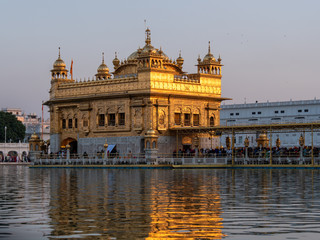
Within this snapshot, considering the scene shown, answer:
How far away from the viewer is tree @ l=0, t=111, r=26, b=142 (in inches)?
4958

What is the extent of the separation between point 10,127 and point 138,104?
239 ft

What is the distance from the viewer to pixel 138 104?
60500mm

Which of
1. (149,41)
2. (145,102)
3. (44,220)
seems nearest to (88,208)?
(44,220)

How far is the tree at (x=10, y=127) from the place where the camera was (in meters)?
126

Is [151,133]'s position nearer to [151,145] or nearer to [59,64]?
[151,145]

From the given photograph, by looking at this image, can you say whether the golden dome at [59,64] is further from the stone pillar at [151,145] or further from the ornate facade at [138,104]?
the stone pillar at [151,145]

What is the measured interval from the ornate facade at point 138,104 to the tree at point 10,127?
5870 centimetres

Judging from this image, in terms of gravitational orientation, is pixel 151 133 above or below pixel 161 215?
above

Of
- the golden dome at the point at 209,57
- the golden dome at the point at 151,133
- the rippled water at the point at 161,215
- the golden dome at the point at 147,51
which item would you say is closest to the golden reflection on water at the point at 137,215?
the rippled water at the point at 161,215

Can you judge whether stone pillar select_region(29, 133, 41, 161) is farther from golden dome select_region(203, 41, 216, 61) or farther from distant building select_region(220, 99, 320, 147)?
distant building select_region(220, 99, 320, 147)

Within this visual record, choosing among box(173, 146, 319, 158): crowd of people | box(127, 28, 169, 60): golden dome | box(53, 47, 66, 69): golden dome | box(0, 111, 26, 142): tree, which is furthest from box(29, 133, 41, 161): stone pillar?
box(0, 111, 26, 142): tree

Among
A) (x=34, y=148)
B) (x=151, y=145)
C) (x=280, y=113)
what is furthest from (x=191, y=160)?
(x=280, y=113)

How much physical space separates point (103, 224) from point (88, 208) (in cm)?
339

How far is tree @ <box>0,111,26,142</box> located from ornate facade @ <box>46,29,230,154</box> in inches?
2311
